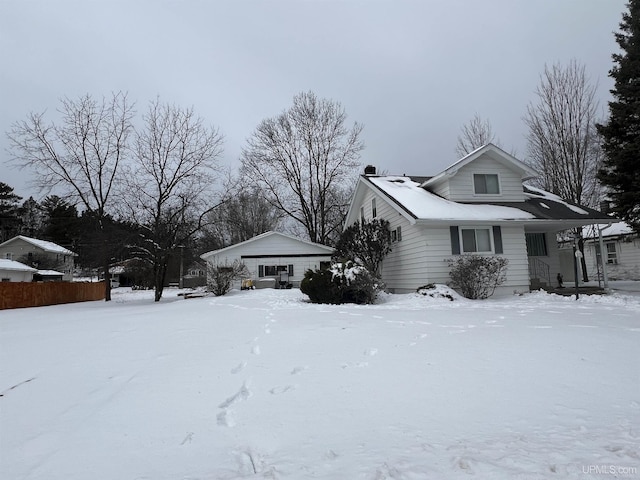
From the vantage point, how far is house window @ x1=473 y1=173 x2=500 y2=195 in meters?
15.9

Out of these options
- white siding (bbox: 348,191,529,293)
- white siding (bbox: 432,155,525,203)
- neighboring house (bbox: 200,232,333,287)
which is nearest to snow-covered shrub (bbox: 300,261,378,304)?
white siding (bbox: 348,191,529,293)

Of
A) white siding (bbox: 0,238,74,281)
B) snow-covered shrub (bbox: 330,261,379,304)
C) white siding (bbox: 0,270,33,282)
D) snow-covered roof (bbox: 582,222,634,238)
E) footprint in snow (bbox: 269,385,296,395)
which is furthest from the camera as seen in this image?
white siding (bbox: 0,238,74,281)

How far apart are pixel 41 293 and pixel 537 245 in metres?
24.8

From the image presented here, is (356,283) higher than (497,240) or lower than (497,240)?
lower

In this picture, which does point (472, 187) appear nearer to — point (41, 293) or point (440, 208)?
point (440, 208)

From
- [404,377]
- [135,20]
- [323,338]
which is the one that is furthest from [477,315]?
[135,20]

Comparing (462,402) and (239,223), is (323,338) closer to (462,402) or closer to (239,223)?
(462,402)

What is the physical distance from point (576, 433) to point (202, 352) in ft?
14.1

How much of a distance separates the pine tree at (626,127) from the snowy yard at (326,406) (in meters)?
11.0

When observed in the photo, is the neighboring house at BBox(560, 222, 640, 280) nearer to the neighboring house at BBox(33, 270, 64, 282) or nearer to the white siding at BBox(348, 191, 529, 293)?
the white siding at BBox(348, 191, 529, 293)

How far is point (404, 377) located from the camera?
13.4 ft

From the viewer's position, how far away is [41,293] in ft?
65.2

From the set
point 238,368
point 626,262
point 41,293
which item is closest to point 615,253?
point 626,262

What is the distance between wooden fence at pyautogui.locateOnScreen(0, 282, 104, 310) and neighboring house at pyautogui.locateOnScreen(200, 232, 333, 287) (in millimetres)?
7808
